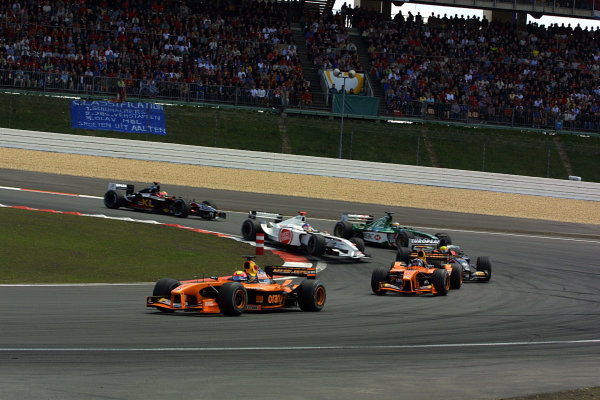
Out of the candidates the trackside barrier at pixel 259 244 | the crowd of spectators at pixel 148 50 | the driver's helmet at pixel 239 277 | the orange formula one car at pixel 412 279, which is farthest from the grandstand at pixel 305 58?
the driver's helmet at pixel 239 277

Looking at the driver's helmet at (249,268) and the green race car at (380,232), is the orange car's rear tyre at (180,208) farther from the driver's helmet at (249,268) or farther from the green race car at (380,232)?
the driver's helmet at (249,268)

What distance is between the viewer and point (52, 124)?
3325 centimetres

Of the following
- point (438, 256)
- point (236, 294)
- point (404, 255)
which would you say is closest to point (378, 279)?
point (438, 256)

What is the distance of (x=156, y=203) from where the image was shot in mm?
24094

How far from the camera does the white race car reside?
64.0ft

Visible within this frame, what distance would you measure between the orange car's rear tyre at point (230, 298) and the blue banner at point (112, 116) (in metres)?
23.2

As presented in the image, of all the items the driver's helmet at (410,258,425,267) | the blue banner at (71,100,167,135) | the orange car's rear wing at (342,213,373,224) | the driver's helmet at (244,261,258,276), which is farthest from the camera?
the blue banner at (71,100,167,135)

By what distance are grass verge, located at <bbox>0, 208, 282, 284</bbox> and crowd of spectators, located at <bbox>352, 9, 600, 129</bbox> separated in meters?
21.7

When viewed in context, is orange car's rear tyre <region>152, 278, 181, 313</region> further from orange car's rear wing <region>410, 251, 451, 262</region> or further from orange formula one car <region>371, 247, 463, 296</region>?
orange car's rear wing <region>410, 251, 451, 262</region>

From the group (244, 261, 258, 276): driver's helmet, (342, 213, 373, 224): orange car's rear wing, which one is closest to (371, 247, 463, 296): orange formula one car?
(244, 261, 258, 276): driver's helmet

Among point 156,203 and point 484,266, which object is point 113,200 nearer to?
point 156,203

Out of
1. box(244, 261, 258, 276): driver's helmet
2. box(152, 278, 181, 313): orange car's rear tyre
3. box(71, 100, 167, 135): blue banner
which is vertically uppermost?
box(71, 100, 167, 135): blue banner

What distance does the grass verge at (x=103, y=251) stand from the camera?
50.0ft

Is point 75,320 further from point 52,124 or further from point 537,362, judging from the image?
point 52,124
